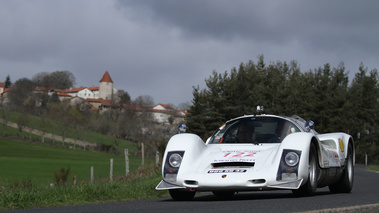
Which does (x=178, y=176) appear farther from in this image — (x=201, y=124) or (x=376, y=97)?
(x=376, y=97)

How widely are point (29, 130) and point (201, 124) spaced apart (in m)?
75.3

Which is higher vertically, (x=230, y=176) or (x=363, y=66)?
(x=363, y=66)

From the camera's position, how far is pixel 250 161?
26.0 feet

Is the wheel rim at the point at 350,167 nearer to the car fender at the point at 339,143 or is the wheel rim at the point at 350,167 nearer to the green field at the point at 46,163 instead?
the car fender at the point at 339,143

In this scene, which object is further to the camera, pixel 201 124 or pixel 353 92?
pixel 353 92

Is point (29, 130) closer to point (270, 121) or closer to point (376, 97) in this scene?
point (376, 97)

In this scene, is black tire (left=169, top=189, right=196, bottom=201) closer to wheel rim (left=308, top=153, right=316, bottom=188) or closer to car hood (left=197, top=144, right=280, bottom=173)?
car hood (left=197, top=144, right=280, bottom=173)

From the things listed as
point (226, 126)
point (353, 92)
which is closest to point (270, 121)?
point (226, 126)

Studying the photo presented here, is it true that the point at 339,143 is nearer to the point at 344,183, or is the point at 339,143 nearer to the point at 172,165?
the point at 344,183

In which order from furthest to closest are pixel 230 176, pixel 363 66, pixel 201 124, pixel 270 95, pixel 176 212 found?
pixel 363 66 < pixel 270 95 < pixel 201 124 < pixel 230 176 < pixel 176 212

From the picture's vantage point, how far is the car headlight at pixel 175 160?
27.0ft

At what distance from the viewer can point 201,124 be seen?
67.6 metres

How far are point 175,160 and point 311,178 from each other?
201 cm

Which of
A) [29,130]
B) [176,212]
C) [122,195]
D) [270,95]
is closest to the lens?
[176,212]
